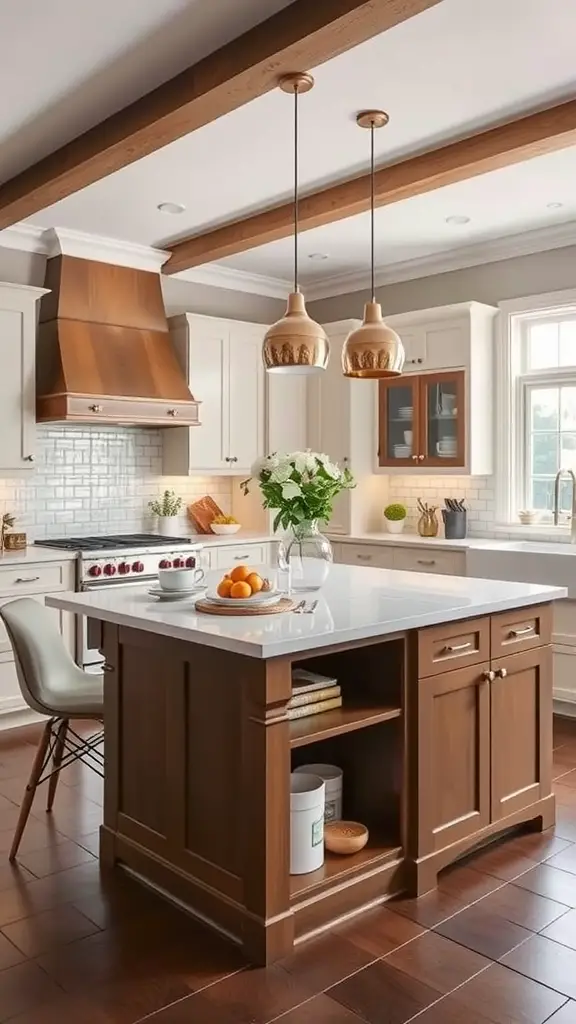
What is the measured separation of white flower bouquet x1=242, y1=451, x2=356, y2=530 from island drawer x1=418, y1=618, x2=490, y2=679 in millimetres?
620

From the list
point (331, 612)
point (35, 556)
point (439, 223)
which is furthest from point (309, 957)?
point (439, 223)

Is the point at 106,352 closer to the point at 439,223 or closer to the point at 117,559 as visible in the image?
the point at 117,559

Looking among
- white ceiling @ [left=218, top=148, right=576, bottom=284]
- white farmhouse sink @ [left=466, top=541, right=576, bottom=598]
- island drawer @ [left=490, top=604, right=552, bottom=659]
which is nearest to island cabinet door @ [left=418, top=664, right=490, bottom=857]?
island drawer @ [left=490, top=604, right=552, bottom=659]

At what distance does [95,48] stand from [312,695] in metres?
2.44

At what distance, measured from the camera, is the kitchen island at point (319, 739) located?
2520 millimetres

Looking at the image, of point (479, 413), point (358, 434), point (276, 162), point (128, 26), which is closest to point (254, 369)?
point (358, 434)

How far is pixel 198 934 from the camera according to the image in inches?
105

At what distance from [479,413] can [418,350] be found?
63cm

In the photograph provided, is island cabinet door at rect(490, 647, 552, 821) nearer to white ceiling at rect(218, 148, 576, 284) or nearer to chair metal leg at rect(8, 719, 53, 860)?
chair metal leg at rect(8, 719, 53, 860)

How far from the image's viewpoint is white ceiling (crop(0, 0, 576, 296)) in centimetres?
299

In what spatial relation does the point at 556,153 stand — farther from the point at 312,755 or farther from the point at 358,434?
the point at 312,755

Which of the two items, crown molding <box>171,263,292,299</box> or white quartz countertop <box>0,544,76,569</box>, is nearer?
white quartz countertop <box>0,544,76,569</box>

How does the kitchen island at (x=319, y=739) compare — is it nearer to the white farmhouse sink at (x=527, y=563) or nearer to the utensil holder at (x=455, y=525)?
the white farmhouse sink at (x=527, y=563)

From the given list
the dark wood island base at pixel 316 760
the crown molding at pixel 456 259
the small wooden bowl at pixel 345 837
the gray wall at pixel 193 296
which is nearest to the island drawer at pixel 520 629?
the dark wood island base at pixel 316 760
